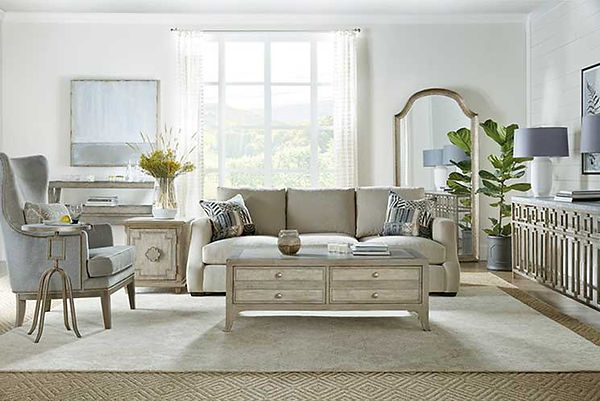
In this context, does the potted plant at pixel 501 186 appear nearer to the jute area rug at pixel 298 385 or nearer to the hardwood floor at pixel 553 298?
the hardwood floor at pixel 553 298

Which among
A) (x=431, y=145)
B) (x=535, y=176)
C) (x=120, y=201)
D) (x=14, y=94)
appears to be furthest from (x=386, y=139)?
(x=14, y=94)

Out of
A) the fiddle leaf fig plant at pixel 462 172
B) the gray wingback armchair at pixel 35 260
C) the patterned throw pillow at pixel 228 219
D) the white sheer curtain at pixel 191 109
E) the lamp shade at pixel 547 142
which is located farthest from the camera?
the fiddle leaf fig plant at pixel 462 172

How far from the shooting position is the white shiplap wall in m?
6.19

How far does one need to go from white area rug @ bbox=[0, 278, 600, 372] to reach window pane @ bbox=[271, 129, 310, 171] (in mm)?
2835

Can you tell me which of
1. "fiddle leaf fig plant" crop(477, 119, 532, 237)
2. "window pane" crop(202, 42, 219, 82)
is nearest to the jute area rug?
"fiddle leaf fig plant" crop(477, 119, 532, 237)

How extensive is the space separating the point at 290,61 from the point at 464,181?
228cm

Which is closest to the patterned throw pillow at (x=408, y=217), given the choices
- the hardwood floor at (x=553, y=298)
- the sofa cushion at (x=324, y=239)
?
the sofa cushion at (x=324, y=239)

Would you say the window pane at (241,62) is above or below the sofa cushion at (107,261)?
above

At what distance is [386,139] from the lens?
7.77m

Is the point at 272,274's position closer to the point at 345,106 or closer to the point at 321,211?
the point at 321,211

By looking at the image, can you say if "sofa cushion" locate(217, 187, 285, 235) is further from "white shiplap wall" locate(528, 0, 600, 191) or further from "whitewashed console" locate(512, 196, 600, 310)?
"white shiplap wall" locate(528, 0, 600, 191)

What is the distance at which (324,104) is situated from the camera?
25.4ft

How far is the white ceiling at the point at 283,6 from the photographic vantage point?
23.2 feet

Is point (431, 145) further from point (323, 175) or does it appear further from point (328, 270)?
point (328, 270)
